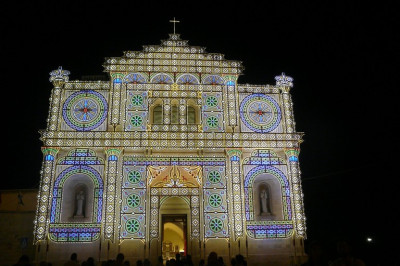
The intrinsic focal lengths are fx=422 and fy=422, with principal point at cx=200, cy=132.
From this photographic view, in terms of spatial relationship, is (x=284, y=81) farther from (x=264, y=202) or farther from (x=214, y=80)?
(x=264, y=202)

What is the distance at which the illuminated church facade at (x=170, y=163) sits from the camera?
2036cm

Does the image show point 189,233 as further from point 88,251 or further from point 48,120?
point 48,120

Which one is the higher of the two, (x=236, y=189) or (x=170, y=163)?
(x=170, y=163)

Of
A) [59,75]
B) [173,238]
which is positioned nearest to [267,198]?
[173,238]

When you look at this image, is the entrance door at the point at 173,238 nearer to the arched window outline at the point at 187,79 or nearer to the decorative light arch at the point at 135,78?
the arched window outline at the point at 187,79

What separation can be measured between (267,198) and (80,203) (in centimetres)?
947

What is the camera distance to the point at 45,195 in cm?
2045

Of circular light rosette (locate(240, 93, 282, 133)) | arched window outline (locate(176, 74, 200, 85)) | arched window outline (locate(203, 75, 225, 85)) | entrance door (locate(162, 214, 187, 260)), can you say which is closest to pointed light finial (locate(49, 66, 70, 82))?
arched window outline (locate(176, 74, 200, 85))

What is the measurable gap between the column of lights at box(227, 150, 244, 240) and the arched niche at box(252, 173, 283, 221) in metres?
0.92

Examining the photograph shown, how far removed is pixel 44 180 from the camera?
20672mm

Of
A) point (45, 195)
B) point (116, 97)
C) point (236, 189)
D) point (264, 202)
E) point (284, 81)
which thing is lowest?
point (264, 202)

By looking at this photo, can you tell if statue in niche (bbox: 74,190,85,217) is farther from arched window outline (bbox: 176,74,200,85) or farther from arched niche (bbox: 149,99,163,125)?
arched window outline (bbox: 176,74,200,85)

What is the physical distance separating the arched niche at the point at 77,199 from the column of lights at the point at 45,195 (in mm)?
757

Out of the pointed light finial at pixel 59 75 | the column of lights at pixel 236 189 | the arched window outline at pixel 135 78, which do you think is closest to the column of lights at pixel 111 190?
the arched window outline at pixel 135 78
